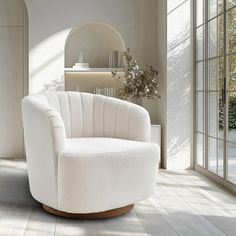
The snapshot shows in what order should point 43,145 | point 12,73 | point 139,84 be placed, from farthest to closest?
point 12,73 < point 139,84 < point 43,145

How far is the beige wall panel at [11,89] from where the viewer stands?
5.61m

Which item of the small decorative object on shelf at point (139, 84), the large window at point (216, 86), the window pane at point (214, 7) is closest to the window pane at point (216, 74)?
the large window at point (216, 86)

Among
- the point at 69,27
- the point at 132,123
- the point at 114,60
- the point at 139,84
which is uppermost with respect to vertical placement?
the point at 69,27

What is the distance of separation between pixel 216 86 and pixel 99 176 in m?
1.90

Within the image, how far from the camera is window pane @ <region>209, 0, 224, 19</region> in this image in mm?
4109

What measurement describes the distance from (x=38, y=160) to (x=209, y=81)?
2.18 meters

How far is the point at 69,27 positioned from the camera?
5.30 m

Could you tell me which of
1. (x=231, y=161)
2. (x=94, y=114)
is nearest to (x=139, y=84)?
(x=94, y=114)

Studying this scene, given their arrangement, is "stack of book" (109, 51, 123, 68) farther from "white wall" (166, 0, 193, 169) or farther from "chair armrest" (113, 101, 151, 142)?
"chair armrest" (113, 101, 151, 142)

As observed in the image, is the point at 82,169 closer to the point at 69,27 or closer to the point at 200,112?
the point at 200,112

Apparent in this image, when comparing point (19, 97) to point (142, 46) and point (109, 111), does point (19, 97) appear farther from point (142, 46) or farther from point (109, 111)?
point (109, 111)

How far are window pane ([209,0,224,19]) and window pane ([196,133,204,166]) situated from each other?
1.31 meters

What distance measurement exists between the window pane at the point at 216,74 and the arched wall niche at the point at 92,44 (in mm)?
1643

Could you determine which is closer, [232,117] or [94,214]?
[94,214]
